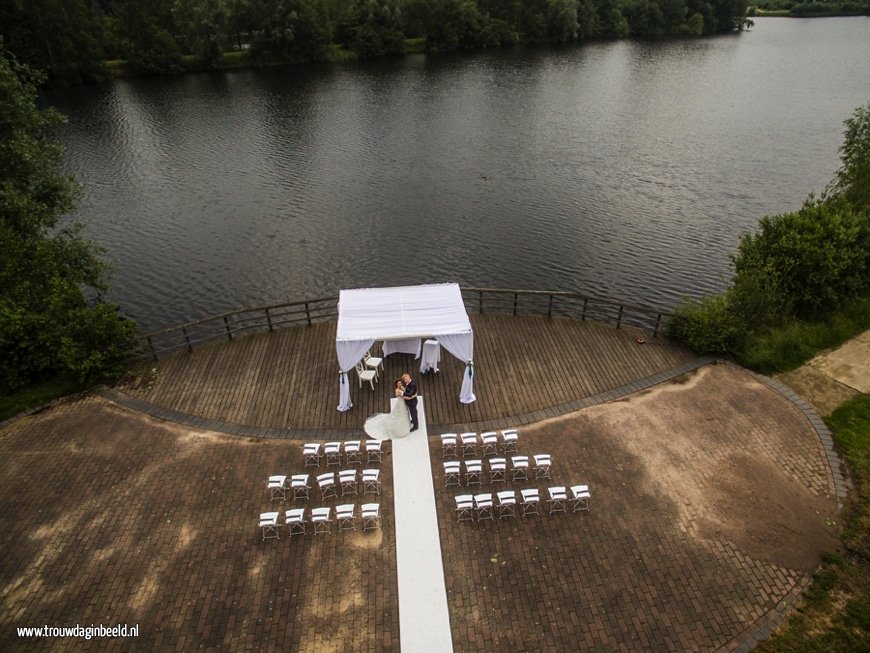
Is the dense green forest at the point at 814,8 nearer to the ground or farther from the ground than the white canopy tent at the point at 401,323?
nearer to the ground

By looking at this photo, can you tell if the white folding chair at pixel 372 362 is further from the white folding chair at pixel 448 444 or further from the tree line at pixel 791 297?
the tree line at pixel 791 297

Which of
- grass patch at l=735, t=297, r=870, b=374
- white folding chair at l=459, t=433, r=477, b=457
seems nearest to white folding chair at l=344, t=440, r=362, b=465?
white folding chair at l=459, t=433, r=477, b=457

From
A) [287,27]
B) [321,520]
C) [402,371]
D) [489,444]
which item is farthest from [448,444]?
[287,27]

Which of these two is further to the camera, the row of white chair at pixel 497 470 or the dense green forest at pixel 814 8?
the dense green forest at pixel 814 8

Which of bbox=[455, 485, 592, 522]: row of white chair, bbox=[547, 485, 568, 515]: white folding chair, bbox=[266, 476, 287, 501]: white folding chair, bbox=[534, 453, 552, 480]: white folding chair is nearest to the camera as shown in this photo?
bbox=[455, 485, 592, 522]: row of white chair

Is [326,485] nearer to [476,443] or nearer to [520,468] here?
[476,443]

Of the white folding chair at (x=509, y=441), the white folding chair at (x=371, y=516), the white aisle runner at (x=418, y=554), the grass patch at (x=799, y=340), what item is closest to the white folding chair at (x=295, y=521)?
the white folding chair at (x=371, y=516)

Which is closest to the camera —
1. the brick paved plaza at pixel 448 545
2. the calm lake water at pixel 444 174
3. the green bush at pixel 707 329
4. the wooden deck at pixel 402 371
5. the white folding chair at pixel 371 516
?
the brick paved plaza at pixel 448 545

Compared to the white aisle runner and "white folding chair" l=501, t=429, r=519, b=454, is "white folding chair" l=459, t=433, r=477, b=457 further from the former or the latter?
the white aisle runner

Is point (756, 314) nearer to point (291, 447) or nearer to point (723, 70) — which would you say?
point (291, 447)
